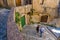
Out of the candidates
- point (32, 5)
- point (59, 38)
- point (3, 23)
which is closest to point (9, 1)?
point (32, 5)

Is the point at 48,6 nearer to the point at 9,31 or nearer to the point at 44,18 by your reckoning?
the point at 44,18

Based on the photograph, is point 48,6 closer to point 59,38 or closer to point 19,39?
point 59,38

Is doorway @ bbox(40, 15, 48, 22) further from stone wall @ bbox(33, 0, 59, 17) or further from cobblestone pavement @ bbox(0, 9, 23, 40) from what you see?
cobblestone pavement @ bbox(0, 9, 23, 40)

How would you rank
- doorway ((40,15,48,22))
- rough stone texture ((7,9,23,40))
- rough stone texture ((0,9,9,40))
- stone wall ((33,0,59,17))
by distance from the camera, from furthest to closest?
doorway ((40,15,48,22)) < stone wall ((33,0,59,17)) < rough stone texture ((0,9,9,40)) < rough stone texture ((7,9,23,40))

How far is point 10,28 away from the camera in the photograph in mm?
2955

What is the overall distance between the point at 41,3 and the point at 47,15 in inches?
24.4

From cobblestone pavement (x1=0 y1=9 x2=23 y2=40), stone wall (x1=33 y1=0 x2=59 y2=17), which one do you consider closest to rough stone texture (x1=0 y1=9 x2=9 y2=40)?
cobblestone pavement (x1=0 y1=9 x2=23 y2=40)

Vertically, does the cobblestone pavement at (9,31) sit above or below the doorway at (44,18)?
above

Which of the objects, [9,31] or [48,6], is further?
[48,6]

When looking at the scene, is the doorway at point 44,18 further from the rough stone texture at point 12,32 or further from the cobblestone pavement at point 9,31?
the rough stone texture at point 12,32

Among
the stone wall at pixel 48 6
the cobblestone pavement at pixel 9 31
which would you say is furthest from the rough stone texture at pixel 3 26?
the stone wall at pixel 48 6

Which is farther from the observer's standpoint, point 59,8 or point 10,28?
point 59,8

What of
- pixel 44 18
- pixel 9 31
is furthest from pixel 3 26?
pixel 44 18

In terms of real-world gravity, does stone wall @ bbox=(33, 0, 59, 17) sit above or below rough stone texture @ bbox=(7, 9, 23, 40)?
above
